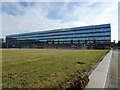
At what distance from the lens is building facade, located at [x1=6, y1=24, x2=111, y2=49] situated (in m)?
72.3

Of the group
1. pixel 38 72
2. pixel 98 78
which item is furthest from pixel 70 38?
pixel 98 78

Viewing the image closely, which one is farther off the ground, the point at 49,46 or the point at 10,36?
the point at 10,36

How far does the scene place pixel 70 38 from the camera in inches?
3406

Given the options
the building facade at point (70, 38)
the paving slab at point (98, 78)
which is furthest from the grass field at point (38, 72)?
the building facade at point (70, 38)

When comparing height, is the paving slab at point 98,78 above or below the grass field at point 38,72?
below

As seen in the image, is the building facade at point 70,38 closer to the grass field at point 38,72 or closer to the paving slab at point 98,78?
the grass field at point 38,72

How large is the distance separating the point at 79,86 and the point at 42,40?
101612mm

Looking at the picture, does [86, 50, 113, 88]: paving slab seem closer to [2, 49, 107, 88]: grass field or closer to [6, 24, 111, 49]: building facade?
[2, 49, 107, 88]: grass field

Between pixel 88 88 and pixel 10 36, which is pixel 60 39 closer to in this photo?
pixel 10 36

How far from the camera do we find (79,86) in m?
4.25

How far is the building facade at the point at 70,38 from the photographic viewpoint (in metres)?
72.3

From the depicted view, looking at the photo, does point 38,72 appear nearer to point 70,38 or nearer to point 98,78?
point 98,78

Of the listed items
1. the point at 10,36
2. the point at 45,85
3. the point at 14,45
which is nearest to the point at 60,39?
the point at 14,45

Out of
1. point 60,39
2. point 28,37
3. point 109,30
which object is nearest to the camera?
point 109,30
